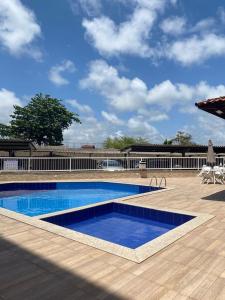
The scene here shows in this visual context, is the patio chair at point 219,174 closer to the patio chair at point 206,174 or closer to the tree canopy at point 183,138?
the patio chair at point 206,174

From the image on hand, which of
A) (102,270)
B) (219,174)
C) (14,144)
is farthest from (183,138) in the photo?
(102,270)

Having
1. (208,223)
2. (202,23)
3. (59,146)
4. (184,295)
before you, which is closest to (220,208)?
(208,223)

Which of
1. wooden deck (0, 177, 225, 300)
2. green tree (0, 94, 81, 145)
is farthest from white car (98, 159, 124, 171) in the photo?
green tree (0, 94, 81, 145)

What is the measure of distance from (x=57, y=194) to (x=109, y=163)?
5483mm

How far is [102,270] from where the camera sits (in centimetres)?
335

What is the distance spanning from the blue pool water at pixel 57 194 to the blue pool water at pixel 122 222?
2302 mm

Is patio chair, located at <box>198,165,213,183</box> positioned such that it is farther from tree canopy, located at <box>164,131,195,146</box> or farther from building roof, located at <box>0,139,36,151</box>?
tree canopy, located at <box>164,131,195,146</box>

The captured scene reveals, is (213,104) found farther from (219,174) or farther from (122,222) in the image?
(219,174)

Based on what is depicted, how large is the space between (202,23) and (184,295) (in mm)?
11966

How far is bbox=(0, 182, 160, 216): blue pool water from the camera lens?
32.4 ft

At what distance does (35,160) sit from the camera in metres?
15.7

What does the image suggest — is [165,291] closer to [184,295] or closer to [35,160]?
[184,295]

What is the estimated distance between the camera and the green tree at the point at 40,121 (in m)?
35.9

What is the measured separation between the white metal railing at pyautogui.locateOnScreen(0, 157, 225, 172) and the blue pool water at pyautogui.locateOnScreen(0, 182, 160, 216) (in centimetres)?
201
